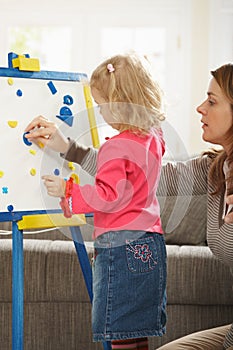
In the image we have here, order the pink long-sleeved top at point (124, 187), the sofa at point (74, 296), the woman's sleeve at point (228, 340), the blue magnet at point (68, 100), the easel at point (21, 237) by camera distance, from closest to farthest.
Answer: the pink long-sleeved top at point (124, 187) < the easel at point (21, 237) < the woman's sleeve at point (228, 340) < the blue magnet at point (68, 100) < the sofa at point (74, 296)

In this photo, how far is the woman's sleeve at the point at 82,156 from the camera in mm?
2197

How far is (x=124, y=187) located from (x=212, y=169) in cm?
45

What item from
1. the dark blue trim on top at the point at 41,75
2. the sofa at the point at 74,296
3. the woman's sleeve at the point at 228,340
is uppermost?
the dark blue trim on top at the point at 41,75

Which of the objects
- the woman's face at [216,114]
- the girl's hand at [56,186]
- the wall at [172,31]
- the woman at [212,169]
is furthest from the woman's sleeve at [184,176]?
the wall at [172,31]

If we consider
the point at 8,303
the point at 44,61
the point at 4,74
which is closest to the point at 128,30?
the point at 44,61

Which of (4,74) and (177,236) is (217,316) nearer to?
(177,236)

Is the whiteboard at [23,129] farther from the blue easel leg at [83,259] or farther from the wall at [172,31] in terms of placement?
the wall at [172,31]

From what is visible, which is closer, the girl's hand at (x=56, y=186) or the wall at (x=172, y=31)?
the girl's hand at (x=56, y=186)

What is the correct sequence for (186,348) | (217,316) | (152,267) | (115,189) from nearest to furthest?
1. (115,189)
2. (152,267)
3. (186,348)
4. (217,316)

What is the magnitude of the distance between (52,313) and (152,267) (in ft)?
3.51

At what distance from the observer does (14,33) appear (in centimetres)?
539

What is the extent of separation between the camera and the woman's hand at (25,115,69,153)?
6.87 ft

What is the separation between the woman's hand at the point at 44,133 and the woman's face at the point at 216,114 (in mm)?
424

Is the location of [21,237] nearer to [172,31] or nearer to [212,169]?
[212,169]
